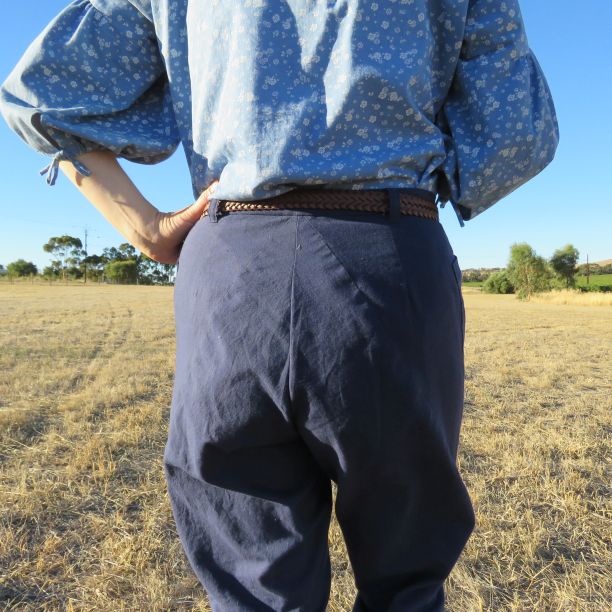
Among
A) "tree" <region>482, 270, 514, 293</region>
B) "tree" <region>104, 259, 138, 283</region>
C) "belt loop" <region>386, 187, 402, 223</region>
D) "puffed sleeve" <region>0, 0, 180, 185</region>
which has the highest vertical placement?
"tree" <region>104, 259, 138, 283</region>

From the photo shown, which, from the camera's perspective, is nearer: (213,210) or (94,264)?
(213,210)

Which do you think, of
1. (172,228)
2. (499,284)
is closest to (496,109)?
(172,228)

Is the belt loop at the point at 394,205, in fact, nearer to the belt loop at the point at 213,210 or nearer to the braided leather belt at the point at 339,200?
the braided leather belt at the point at 339,200

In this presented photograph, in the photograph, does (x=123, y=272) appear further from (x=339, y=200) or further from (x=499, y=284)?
(x=339, y=200)

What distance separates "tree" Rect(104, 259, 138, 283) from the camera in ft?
241

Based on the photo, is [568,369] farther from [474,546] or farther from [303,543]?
[303,543]

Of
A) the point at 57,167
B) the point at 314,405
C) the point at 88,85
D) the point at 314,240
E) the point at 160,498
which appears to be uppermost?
the point at 88,85

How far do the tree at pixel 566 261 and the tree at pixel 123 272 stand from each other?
53.6 meters

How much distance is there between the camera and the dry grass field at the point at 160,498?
1882mm

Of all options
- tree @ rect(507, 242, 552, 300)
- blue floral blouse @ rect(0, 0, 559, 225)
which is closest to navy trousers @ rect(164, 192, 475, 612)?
blue floral blouse @ rect(0, 0, 559, 225)

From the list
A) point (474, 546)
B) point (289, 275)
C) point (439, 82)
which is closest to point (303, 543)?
point (289, 275)

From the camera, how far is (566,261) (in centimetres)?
4744

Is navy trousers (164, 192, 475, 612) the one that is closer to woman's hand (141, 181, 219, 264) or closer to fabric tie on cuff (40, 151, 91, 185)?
woman's hand (141, 181, 219, 264)

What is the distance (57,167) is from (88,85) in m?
0.16
